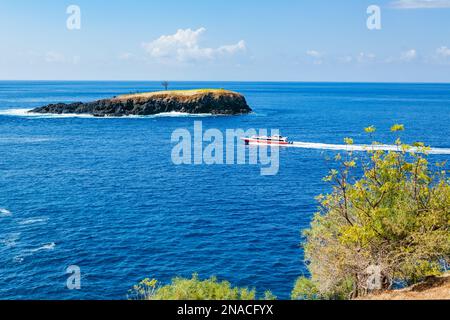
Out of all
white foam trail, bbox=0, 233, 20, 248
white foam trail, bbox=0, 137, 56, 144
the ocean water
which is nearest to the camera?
the ocean water

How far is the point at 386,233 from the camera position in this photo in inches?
1320

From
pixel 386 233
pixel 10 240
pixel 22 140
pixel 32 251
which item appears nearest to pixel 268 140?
pixel 22 140

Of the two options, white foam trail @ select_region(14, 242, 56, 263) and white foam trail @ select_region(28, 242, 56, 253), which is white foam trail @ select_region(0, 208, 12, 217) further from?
white foam trail @ select_region(14, 242, 56, 263)

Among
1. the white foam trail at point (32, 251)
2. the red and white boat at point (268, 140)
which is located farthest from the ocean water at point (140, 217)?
the red and white boat at point (268, 140)

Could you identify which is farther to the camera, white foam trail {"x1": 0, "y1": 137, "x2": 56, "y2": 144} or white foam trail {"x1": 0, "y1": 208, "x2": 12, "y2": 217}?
white foam trail {"x1": 0, "y1": 137, "x2": 56, "y2": 144}

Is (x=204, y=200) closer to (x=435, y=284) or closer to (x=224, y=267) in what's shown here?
(x=224, y=267)

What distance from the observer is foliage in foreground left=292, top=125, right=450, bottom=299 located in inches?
1271

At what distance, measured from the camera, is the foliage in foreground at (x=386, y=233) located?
32.3 metres

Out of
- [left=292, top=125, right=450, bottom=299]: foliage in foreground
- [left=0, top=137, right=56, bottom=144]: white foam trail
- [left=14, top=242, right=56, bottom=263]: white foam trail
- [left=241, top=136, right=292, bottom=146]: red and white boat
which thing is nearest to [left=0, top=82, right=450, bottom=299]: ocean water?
[left=14, top=242, right=56, bottom=263]: white foam trail

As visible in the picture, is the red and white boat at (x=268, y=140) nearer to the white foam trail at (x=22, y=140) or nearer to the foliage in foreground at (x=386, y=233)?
the white foam trail at (x=22, y=140)

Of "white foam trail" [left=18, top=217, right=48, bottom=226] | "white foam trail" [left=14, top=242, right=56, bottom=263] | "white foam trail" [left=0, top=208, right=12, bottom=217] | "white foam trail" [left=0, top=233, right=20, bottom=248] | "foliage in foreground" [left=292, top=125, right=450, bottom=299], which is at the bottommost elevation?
"white foam trail" [left=14, top=242, right=56, bottom=263]

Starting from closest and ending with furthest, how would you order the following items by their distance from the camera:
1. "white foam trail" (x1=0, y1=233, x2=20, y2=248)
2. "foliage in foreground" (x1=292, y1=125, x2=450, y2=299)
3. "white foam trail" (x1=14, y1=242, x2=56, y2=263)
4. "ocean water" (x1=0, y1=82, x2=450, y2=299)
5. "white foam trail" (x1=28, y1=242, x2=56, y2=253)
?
"foliage in foreground" (x1=292, y1=125, x2=450, y2=299)
"ocean water" (x1=0, y1=82, x2=450, y2=299)
"white foam trail" (x1=14, y1=242, x2=56, y2=263)
"white foam trail" (x1=28, y1=242, x2=56, y2=253)
"white foam trail" (x1=0, y1=233, x2=20, y2=248)

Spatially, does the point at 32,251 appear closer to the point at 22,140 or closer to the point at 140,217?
the point at 140,217

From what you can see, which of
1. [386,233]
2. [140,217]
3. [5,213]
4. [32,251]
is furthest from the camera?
[5,213]
